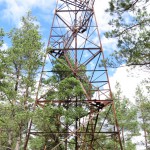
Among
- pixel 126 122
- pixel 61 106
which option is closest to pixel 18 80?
pixel 61 106

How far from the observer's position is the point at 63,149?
1698cm

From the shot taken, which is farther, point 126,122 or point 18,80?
point 126,122

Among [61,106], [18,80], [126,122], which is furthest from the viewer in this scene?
[126,122]

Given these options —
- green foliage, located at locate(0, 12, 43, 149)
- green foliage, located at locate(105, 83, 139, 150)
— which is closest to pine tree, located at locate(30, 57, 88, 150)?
green foliage, located at locate(0, 12, 43, 149)

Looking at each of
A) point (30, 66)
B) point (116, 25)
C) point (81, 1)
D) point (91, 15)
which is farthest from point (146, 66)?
point (81, 1)

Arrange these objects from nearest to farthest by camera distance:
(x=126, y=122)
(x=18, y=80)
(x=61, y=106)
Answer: (x=18, y=80)
(x=61, y=106)
(x=126, y=122)

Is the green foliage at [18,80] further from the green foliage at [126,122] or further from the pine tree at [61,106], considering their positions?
the green foliage at [126,122]

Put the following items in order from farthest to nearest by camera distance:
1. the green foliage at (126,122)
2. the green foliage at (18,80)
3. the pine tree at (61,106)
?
the green foliage at (126,122)
the pine tree at (61,106)
the green foliage at (18,80)

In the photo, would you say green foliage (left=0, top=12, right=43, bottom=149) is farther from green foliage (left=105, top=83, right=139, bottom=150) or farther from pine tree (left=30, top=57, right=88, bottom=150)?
green foliage (left=105, top=83, right=139, bottom=150)

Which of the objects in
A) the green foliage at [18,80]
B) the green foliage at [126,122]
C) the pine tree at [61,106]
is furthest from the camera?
the green foliage at [126,122]

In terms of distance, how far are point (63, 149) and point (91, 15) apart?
815 cm

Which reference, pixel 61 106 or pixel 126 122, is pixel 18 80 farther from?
pixel 126 122

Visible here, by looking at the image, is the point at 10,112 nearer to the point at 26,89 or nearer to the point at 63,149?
the point at 26,89

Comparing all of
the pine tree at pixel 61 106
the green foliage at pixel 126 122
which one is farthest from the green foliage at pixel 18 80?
the green foliage at pixel 126 122
